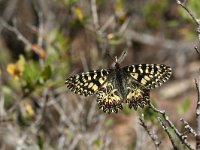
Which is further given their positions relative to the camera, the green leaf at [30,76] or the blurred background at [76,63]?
the blurred background at [76,63]

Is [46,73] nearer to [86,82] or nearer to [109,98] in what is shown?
[86,82]

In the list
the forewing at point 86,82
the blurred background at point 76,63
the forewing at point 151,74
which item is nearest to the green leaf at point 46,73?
the blurred background at point 76,63

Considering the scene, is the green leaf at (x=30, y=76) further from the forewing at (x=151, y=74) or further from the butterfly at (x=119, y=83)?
the forewing at (x=151, y=74)

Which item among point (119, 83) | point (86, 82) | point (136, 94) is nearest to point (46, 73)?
point (86, 82)

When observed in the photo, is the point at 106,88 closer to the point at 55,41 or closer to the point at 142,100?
the point at 142,100

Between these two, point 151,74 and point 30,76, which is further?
point 30,76

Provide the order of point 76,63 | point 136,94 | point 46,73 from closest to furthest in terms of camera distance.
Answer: point 136,94 < point 46,73 < point 76,63
